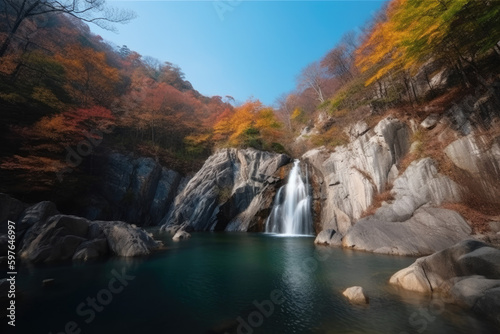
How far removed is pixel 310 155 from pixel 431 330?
19791mm

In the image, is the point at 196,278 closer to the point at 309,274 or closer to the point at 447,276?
the point at 309,274

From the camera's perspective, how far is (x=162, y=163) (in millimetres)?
32188

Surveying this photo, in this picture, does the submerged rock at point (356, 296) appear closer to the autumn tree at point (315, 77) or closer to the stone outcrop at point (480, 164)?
the stone outcrop at point (480, 164)

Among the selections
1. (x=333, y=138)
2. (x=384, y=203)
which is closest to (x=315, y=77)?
(x=333, y=138)

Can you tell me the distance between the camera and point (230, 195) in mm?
25609

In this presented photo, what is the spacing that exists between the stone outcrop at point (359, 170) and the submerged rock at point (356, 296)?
11.2m

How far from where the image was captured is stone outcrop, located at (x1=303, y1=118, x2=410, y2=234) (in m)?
16.0

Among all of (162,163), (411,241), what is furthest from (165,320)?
(162,163)

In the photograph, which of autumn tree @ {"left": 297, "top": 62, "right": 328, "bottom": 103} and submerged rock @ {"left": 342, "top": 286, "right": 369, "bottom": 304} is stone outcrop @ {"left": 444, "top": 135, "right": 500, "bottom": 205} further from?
autumn tree @ {"left": 297, "top": 62, "right": 328, "bottom": 103}

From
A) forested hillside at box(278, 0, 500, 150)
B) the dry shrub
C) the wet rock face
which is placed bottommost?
the wet rock face

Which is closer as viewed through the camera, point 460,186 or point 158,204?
point 460,186

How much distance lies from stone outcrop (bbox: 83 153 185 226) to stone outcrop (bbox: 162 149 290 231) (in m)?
4.31

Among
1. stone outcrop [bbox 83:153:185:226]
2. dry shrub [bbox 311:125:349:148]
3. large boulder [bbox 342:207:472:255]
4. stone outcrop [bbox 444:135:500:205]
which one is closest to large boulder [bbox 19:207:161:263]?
large boulder [bbox 342:207:472:255]

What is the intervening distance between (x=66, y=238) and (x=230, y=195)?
1616 cm
